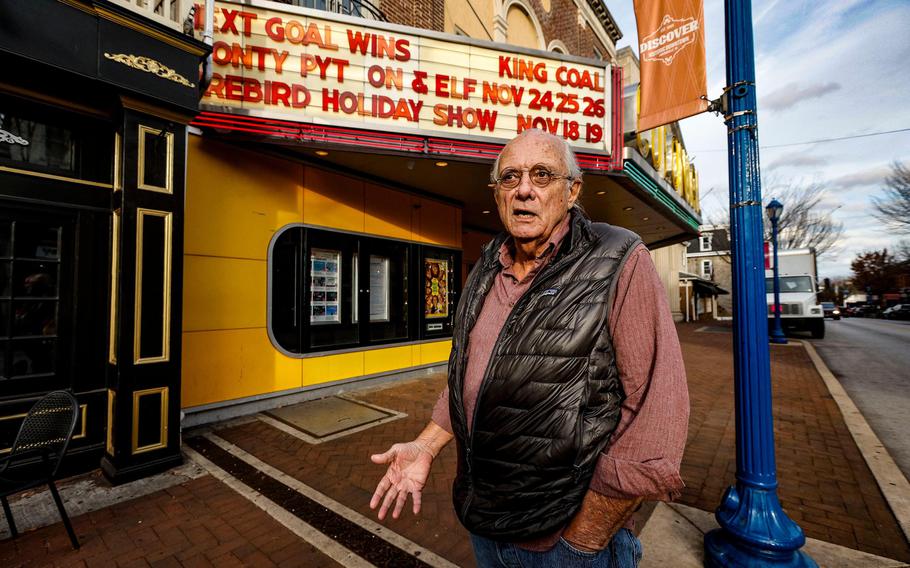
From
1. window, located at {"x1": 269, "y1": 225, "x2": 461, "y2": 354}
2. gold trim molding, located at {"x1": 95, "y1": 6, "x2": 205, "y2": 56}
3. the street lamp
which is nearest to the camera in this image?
gold trim molding, located at {"x1": 95, "y1": 6, "x2": 205, "y2": 56}

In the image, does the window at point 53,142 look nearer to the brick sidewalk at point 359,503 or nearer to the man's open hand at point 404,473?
the brick sidewalk at point 359,503

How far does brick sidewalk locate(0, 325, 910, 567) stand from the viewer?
8.91 ft

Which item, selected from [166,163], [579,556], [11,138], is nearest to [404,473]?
[579,556]

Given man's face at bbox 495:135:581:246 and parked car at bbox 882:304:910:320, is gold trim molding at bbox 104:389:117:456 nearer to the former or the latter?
man's face at bbox 495:135:581:246

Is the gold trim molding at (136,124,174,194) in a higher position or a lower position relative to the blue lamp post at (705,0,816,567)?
higher

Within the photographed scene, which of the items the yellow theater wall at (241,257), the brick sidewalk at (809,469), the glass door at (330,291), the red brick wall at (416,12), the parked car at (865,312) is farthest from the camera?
the parked car at (865,312)

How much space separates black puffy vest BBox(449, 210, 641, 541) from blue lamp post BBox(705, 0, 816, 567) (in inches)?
67.3

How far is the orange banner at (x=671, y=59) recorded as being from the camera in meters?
2.96

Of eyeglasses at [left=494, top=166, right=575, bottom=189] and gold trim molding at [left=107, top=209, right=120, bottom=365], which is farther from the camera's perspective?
gold trim molding at [left=107, top=209, right=120, bottom=365]

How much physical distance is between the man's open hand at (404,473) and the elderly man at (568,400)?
17 cm

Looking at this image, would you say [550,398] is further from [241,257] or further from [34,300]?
[241,257]

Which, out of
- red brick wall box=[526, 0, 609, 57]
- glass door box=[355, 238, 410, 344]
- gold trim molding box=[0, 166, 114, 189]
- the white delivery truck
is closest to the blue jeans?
gold trim molding box=[0, 166, 114, 189]

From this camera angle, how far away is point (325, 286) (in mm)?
6703

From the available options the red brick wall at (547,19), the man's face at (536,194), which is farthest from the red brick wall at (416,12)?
the man's face at (536,194)
